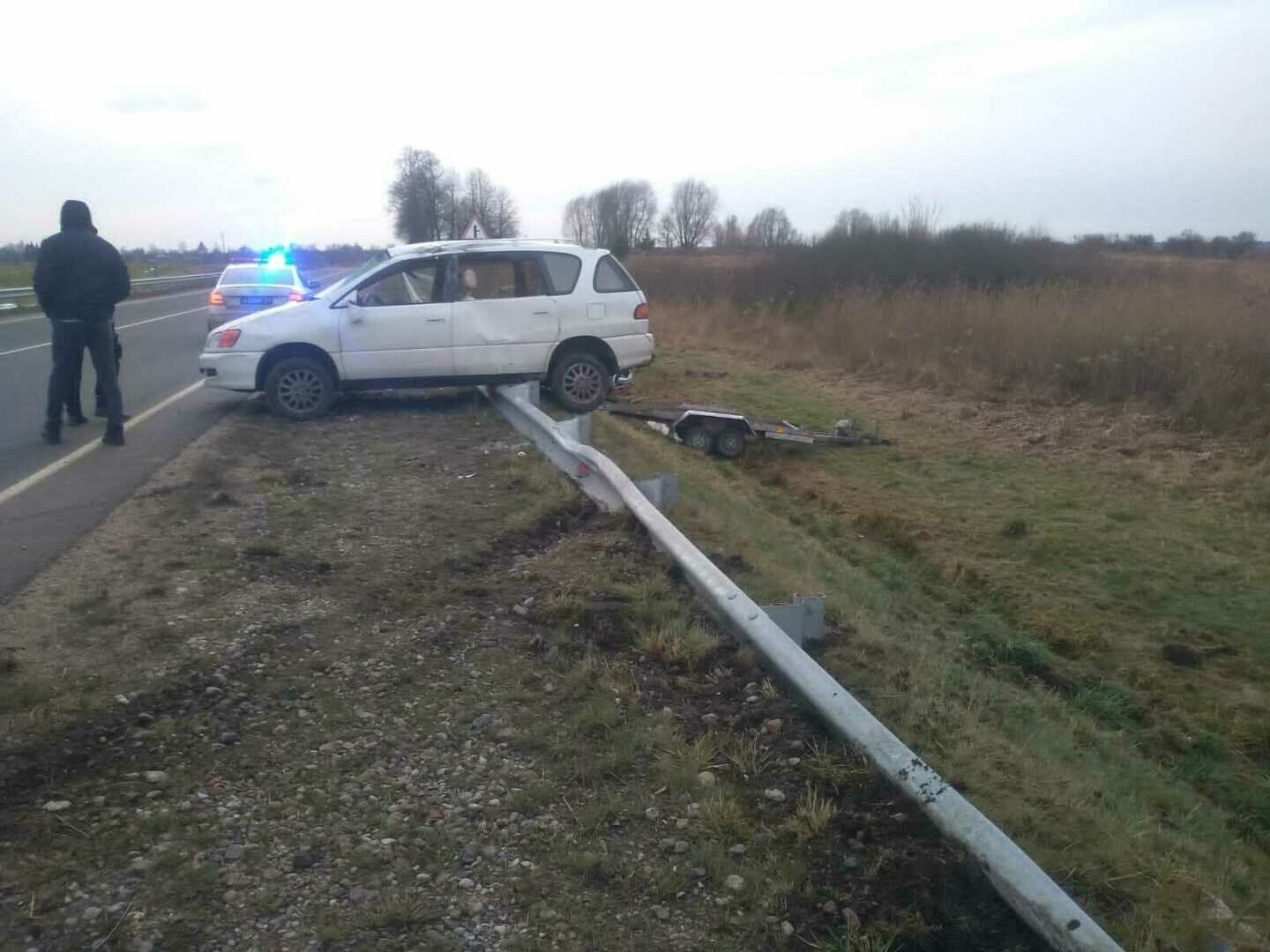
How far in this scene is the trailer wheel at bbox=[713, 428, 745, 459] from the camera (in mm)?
12633

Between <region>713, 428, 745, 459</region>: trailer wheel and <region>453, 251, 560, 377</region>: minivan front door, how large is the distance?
2.48 meters

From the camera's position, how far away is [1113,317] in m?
16.4

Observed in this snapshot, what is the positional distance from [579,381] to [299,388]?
2934 mm

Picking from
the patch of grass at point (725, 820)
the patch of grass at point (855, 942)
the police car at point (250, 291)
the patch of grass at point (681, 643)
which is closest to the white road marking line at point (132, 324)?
the police car at point (250, 291)

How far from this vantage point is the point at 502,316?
1116 cm

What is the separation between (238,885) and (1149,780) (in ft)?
13.7

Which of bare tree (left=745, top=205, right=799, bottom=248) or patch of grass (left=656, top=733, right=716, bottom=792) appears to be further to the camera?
bare tree (left=745, top=205, right=799, bottom=248)

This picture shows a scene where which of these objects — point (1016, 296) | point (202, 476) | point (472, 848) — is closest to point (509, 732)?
point (472, 848)

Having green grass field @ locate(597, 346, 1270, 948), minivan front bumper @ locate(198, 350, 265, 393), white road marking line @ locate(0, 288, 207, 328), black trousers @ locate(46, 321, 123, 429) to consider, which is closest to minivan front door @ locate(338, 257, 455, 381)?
minivan front bumper @ locate(198, 350, 265, 393)

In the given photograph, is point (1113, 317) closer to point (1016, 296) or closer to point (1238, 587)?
point (1016, 296)

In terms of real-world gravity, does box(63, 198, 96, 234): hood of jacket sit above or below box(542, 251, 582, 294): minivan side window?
above

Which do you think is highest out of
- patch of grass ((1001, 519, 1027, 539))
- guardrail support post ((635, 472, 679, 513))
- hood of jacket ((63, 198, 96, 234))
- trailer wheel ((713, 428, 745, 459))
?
hood of jacket ((63, 198, 96, 234))

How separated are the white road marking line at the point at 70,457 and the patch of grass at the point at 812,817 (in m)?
6.12

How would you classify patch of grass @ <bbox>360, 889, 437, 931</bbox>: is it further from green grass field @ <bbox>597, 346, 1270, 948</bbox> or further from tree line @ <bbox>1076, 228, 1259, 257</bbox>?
tree line @ <bbox>1076, 228, 1259, 257</bbox>
